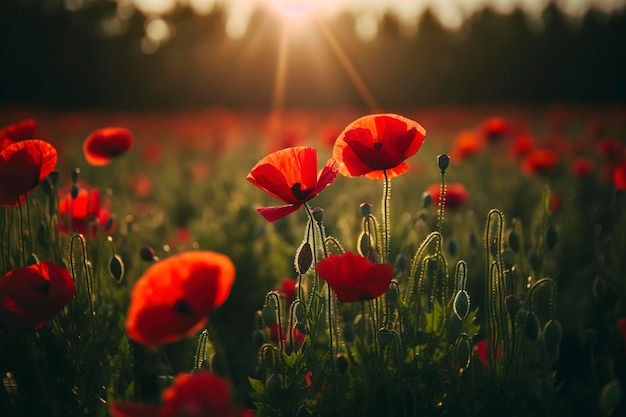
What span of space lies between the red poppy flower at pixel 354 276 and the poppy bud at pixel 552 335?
0.56m

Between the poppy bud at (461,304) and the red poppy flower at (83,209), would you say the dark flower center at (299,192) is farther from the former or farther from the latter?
the red poppy flower at (83,209)

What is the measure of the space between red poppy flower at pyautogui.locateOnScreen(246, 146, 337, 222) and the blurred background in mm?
17767

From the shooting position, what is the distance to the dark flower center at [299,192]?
1.45 meters

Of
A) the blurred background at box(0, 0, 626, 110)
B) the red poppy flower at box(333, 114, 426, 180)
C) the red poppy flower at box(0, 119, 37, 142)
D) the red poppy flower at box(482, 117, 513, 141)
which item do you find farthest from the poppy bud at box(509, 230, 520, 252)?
the blurred background at box(0, 0, 626, 110)

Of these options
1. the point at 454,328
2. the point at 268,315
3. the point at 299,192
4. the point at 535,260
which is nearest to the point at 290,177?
the point at 299,192

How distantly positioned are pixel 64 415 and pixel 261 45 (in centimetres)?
2383

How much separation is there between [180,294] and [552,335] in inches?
41.3

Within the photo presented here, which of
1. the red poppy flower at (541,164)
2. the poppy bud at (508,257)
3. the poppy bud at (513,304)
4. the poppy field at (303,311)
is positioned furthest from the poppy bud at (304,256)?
the red poppy flower at (541,164)

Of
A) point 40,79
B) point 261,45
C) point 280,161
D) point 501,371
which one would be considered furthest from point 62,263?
point 261,45

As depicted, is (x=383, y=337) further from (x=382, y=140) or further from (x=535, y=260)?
(x=535, y=260)

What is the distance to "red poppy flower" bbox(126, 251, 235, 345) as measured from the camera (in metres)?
1.01

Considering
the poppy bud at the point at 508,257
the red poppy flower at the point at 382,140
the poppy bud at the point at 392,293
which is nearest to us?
the red poppy flower at the point at 382,140

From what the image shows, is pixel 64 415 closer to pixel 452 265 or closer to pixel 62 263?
pixel 62 263

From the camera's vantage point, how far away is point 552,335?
1.56 m
